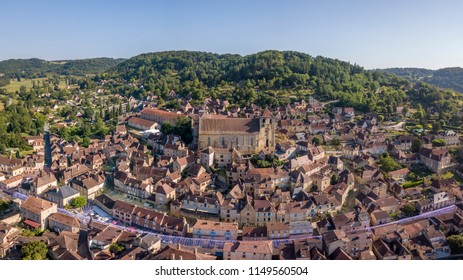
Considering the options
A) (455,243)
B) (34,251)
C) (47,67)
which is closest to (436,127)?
(455,243)

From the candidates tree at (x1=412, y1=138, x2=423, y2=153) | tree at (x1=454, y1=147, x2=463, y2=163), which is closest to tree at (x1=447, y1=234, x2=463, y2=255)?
tree at (x1=454, y1=147, x2=463, y2=163)

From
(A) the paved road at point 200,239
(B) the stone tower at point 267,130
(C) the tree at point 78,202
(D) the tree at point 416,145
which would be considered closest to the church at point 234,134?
(B) the stone tower at point 267,130

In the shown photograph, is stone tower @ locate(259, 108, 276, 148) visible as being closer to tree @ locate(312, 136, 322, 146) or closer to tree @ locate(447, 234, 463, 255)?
tree @ locate(312, 136, 322, 146)

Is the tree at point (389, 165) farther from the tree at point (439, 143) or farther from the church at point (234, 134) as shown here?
the church at point (234, 134)

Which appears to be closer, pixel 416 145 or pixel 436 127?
pixel 416 145

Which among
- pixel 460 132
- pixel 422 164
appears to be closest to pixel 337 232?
pixel 422 164

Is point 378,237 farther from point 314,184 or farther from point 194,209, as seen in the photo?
point 194,209

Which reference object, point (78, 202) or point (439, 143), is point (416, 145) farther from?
point (78, 202)
